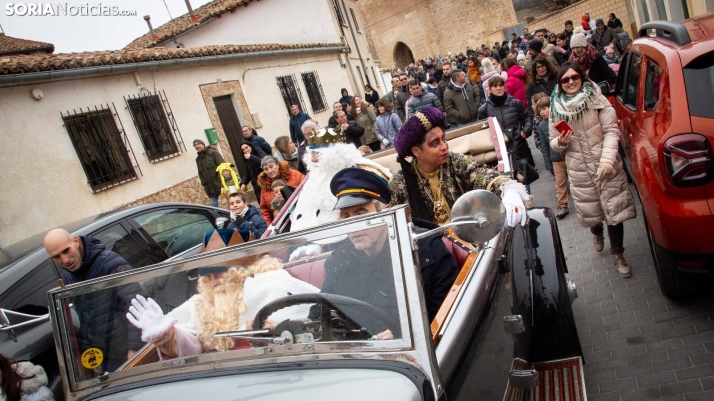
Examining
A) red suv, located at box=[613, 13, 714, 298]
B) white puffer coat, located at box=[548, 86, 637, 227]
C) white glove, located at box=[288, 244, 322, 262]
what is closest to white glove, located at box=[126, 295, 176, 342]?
white glove, located at box=[288, 244, 322, 262]

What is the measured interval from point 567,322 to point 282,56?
16.3 metres

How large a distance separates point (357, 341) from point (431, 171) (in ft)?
6.10

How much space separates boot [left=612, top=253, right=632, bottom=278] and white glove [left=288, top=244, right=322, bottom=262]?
3.30 m

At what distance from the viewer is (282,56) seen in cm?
1789

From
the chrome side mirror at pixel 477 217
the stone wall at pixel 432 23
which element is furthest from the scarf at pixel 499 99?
the stone wall at pixel 432 23

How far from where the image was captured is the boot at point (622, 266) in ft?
14.1

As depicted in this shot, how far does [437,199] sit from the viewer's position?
11.5 feet

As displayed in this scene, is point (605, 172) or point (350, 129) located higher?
point (350, 129)

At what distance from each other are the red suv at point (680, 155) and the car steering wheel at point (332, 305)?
212 centimetres

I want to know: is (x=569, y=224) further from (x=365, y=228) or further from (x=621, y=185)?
(x=365, y=228)

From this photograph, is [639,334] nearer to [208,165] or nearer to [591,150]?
[591,150]

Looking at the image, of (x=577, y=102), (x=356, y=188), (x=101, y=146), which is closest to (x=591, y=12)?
(x=101, y=146)

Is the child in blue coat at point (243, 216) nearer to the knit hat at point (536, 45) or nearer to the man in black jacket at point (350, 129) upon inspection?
the man in black jacket at point (350, 129)

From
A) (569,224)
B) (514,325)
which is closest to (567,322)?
(514,325)
